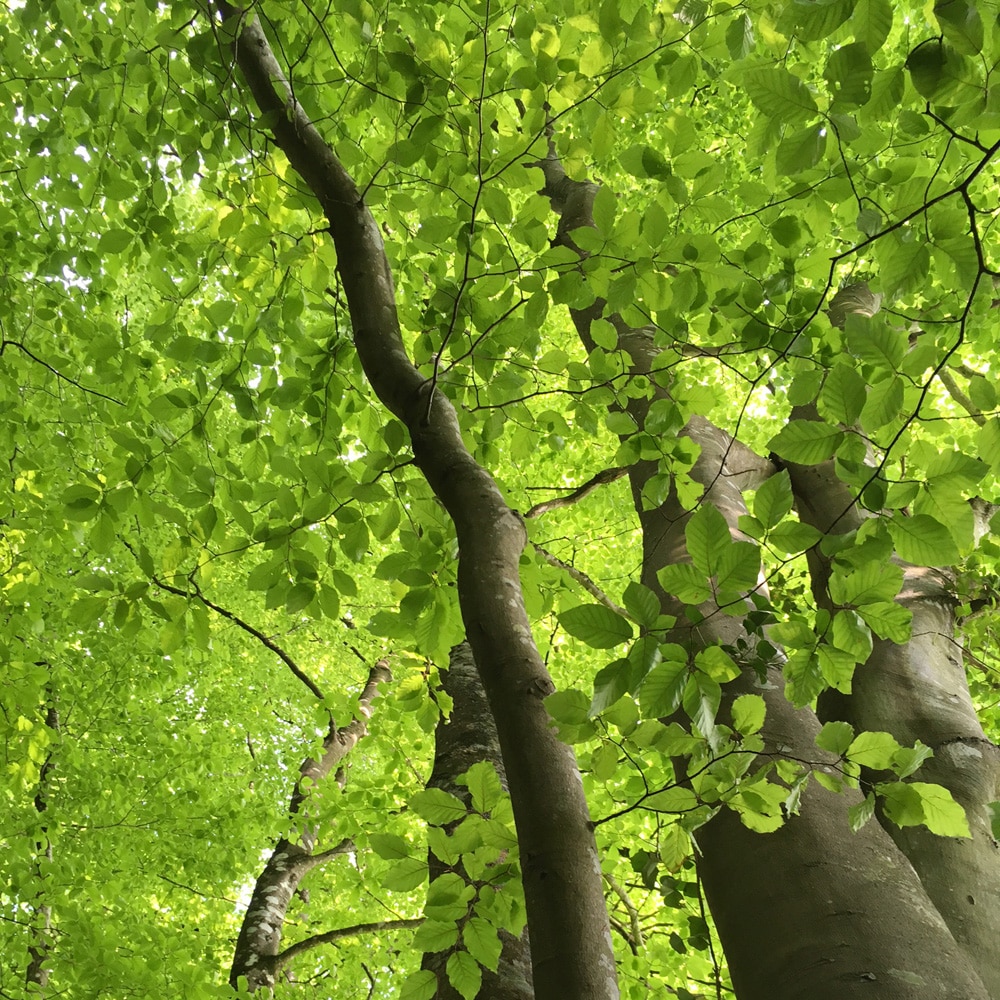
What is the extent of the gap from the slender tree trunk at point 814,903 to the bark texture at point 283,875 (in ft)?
9.49

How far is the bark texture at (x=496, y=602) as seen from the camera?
1007 mm

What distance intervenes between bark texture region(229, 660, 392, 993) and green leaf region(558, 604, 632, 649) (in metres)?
3.50

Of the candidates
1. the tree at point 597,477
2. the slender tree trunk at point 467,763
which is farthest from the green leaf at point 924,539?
the slender tree trunk at point 467,763

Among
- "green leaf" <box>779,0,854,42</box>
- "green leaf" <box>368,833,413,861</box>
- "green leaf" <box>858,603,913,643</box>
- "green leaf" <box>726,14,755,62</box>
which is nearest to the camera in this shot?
"green leaf" <box>779,0,854,42</box>

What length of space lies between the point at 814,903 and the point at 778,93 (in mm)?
1642

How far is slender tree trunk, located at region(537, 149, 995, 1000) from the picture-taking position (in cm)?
146

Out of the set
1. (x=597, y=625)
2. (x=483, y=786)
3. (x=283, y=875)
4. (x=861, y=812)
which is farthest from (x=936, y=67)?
(x=283, y=875)

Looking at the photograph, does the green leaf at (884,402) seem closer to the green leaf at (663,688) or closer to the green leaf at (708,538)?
the green leaf at (708,538)

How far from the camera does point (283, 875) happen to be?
627 centimetres

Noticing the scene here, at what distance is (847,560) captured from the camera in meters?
1.26

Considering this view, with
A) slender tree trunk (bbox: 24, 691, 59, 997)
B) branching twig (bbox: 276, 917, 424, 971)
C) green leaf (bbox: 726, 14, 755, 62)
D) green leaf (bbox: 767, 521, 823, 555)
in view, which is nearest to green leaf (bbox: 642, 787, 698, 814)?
green leaf (bbox: 767, 521, 823, 555)

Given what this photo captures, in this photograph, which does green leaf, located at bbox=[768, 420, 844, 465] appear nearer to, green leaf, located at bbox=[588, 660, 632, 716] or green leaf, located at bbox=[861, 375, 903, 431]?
green leaf, located at bbox=[861, 375, 903, 431]

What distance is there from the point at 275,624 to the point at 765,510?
8337 mm

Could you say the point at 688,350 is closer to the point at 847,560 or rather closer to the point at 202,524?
the point at 847,560
